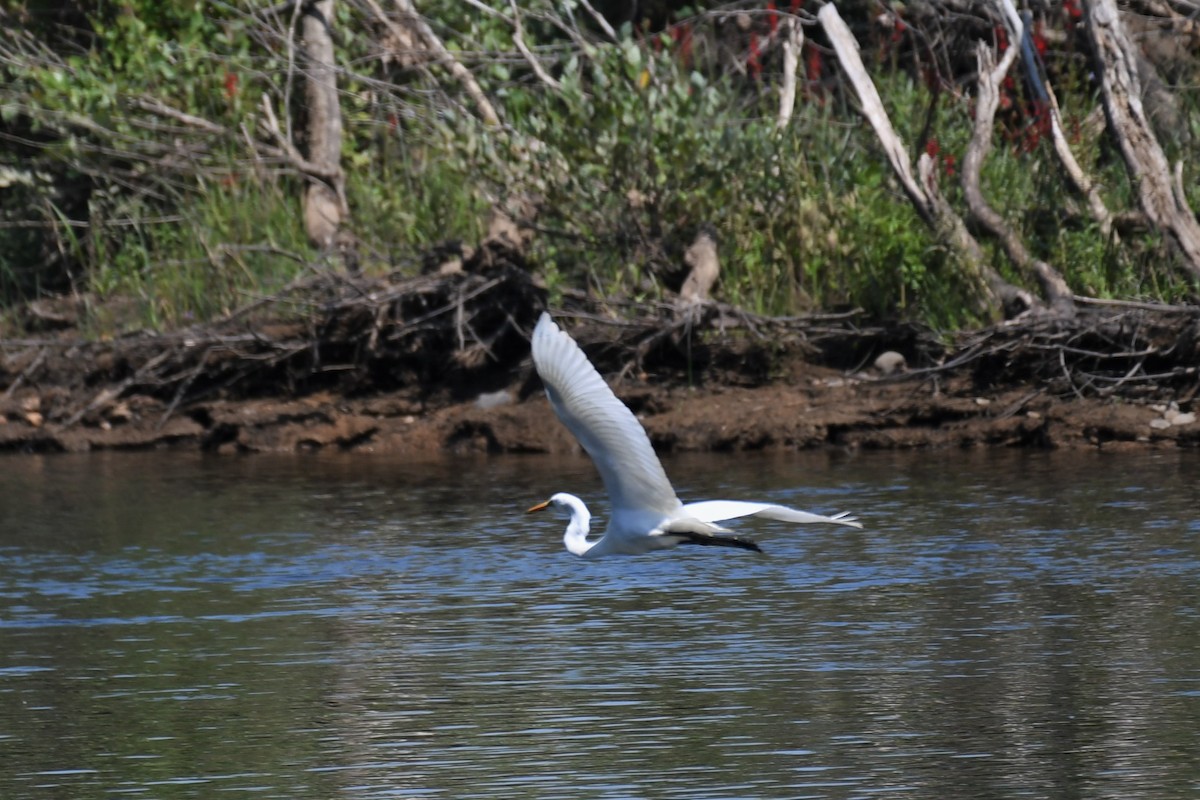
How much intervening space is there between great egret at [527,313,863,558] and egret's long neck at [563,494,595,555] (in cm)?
24

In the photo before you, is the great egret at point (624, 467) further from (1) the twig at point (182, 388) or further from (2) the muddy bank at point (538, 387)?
(1) the twig at point (182, 388)

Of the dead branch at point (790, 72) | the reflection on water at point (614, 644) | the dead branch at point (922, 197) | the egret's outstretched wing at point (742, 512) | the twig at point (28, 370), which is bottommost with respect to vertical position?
the reflection on water at point (614, 644)

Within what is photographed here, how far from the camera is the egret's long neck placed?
7621 mm

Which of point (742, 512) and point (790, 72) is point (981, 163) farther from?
point (742, 512)

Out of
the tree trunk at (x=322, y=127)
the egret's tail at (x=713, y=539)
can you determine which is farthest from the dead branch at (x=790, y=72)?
the egret's tail at (x=713, y=539)

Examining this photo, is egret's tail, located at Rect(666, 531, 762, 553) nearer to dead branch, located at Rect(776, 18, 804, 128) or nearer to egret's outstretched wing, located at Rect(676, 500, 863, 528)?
egret's outstretched wing, located at Rect(676, 500, 863, 528)

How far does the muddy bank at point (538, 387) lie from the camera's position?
11.1 m

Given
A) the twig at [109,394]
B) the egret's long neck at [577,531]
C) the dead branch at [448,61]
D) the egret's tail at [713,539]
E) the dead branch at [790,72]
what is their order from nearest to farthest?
the egret's tail at [713,539] → the egret's long neck at [577,531] → the twig at [109,394] → the dead branch at [790,72] → the dead branch at [448,61]

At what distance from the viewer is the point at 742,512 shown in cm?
671

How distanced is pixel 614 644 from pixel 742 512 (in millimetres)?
638

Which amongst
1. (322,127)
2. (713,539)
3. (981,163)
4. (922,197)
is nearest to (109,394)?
(322,127)

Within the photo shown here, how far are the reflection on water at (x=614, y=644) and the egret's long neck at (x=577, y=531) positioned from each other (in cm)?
24

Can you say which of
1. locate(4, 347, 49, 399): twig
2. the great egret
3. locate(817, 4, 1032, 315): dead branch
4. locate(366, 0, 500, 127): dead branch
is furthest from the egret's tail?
locate(4, 347, 49, 399): twig

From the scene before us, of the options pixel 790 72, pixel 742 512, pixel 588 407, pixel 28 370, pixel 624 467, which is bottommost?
pixel 742 512
